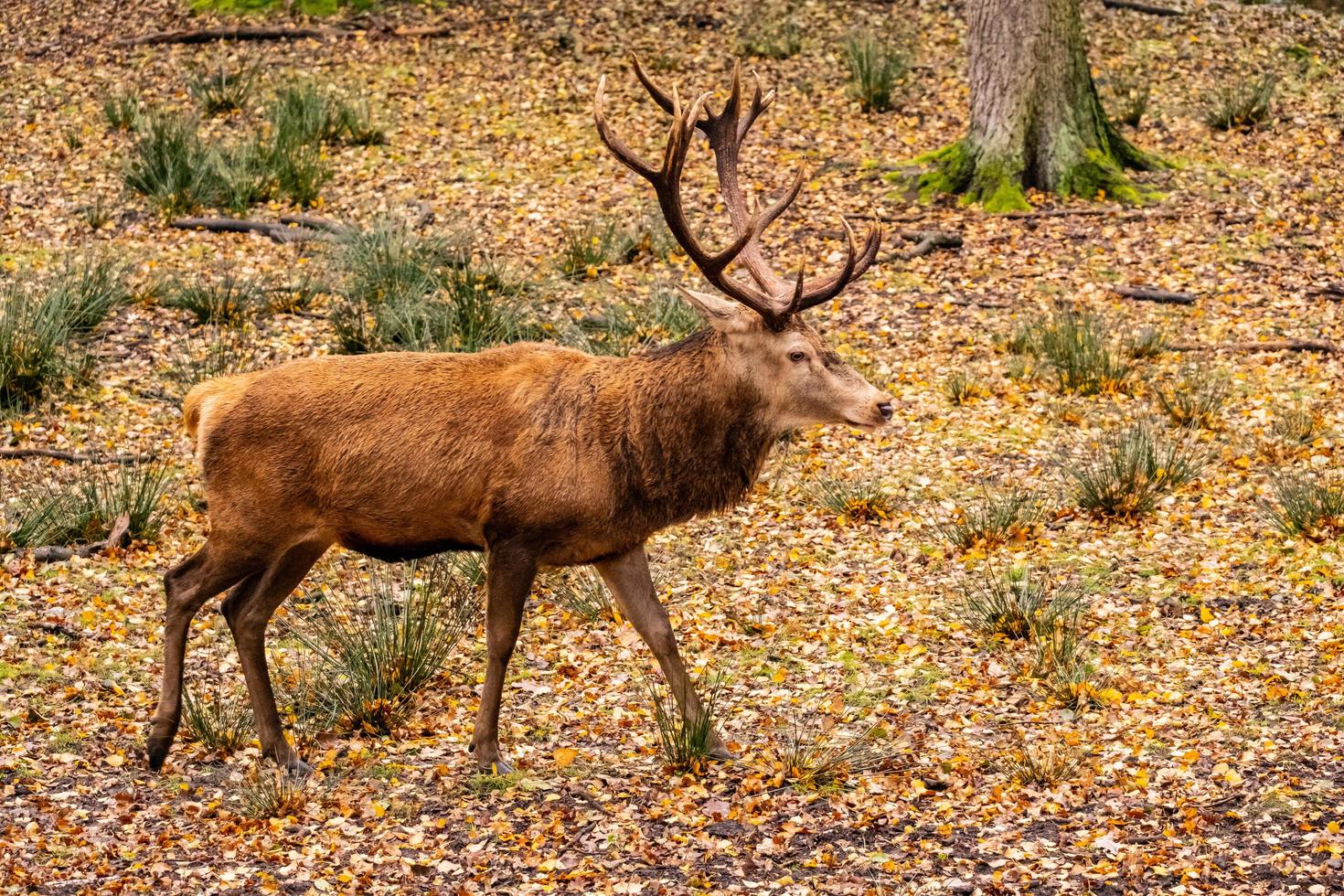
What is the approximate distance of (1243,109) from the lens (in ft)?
47.8

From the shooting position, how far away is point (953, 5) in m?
17.7

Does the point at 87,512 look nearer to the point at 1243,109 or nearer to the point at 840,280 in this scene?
the point at 840,280

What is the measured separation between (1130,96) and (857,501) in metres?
8.10


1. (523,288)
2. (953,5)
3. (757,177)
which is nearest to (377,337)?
(523,288)

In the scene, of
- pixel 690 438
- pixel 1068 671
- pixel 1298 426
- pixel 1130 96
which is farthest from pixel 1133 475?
pixel 1130 96

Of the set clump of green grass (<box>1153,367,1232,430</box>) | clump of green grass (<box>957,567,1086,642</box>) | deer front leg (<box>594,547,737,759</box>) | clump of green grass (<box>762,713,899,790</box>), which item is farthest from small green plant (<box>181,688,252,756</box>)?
clump of green grass (<box>1153,367,1232,430</box>)

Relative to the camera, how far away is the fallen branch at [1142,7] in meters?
17.5

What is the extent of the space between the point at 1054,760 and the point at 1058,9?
880 cm

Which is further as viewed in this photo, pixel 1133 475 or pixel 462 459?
pixel 1133 475

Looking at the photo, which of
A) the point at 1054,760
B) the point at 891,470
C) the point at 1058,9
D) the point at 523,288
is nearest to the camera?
the point at 1054,760

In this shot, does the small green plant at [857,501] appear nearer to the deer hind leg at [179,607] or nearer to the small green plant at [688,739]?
the small green plant at [688,739]

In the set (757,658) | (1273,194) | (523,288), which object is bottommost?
(757,658)

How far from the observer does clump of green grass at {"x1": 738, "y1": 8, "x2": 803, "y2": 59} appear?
16.3m

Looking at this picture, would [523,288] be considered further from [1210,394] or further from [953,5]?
[953,5]
